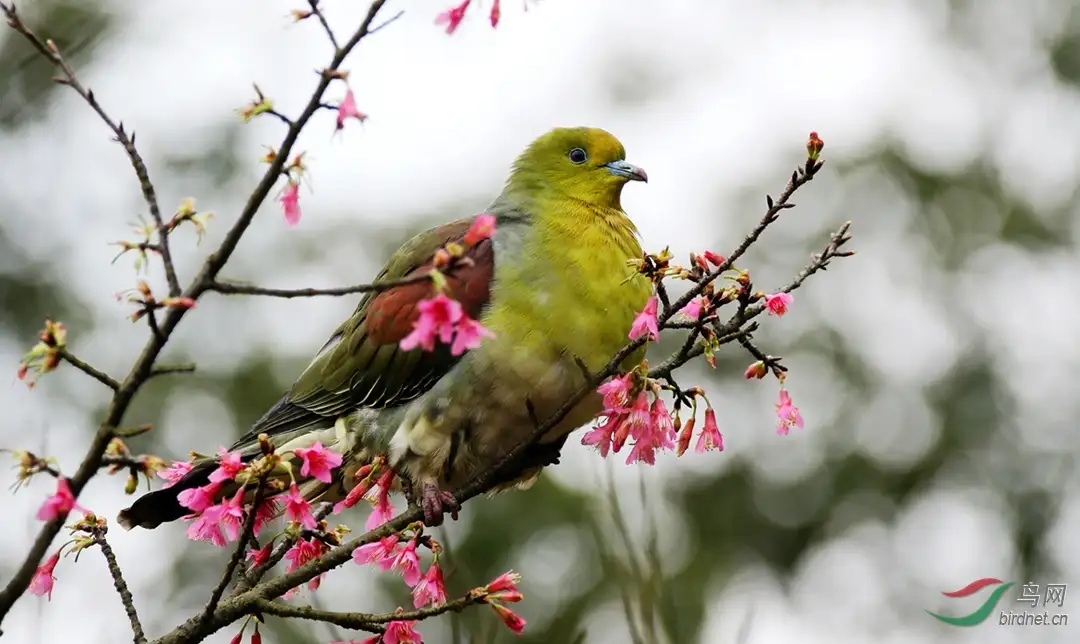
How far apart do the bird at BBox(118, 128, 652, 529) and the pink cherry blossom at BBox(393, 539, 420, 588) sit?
0.37 meters

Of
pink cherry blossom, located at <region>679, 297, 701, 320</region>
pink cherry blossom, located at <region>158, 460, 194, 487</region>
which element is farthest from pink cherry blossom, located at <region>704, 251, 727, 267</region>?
pink cherry blossom, located at <region>158, 460, 194, 487</region>

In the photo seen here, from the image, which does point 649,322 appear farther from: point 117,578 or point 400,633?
point 117,578

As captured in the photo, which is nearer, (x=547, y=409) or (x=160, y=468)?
(x=160, y=468)

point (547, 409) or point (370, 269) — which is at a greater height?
point (370, 269)

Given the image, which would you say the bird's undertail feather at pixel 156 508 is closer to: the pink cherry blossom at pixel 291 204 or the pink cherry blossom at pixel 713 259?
the pink cherry blossom at pixel 291 204

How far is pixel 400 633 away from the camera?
7.86ft

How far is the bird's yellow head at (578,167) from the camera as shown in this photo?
12.5 feet

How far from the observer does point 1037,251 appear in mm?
11664

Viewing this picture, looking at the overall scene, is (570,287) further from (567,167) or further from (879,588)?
(879,588)

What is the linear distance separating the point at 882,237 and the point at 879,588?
11.3ft

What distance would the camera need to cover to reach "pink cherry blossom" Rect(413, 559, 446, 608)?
8.65ft

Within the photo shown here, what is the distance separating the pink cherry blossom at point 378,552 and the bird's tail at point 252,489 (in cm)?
22

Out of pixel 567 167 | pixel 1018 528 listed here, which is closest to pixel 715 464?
pixel 1018 528

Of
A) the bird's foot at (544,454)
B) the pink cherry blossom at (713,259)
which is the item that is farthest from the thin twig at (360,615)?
the bird's foot at (544,454)
